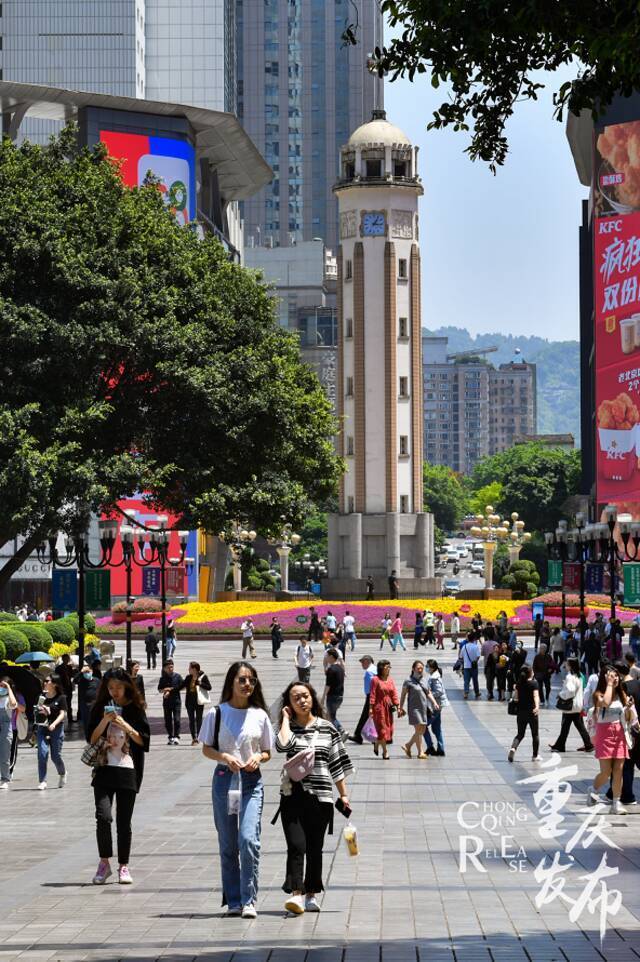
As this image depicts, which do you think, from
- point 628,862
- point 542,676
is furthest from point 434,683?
point 628,862

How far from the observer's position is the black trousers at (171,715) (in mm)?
31544

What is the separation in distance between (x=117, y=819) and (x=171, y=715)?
16.7 m

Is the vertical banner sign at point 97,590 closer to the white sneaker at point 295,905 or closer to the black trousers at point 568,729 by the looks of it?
the black trousers at point 568,729

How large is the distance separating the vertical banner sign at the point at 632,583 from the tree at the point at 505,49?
3420 centimetres

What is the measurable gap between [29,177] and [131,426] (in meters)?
5.73

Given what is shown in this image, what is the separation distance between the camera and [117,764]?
599 inches

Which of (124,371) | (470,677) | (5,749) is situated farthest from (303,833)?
(470,677)

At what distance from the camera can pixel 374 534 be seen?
99.2 meters

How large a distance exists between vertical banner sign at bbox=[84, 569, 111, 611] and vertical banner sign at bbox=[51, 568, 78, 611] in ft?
1.53

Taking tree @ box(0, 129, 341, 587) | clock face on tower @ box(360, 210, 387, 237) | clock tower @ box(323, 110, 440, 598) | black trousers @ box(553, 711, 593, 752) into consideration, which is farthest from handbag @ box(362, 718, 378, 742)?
clock face on tower @ box(360, 210, 387, 237)

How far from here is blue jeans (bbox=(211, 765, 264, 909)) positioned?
13.3 meters

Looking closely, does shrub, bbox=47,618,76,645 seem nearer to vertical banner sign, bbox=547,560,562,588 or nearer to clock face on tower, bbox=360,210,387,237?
vertical banner sign, bbox=547,560,562,588

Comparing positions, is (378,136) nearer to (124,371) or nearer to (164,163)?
(164,163)

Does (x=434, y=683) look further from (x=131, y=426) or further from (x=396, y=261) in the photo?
(x=396, y=261)
